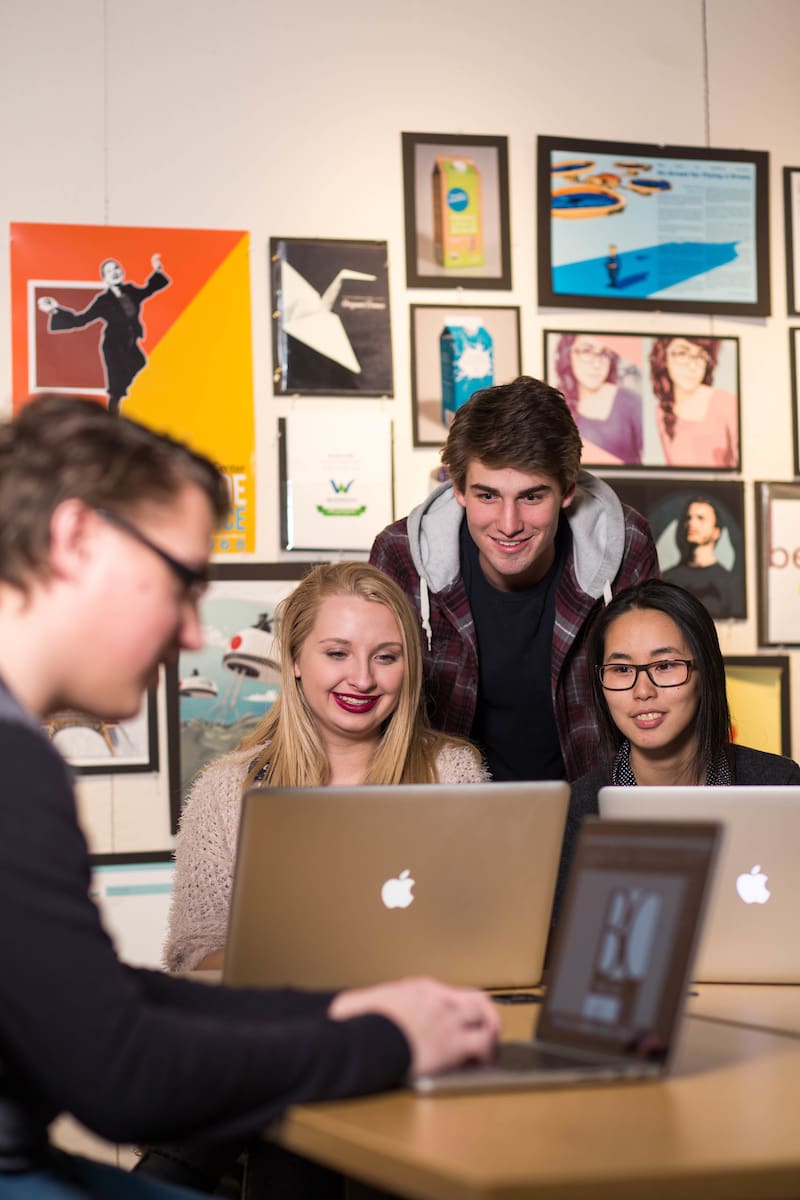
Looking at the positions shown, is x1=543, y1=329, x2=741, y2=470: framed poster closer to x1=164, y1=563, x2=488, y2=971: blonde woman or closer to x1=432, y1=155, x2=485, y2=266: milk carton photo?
x1=432, y1=155, x2=485, y2=266: milk carton photo

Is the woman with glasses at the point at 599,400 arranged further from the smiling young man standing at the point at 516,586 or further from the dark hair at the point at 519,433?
the dark hair at the point at 519,433

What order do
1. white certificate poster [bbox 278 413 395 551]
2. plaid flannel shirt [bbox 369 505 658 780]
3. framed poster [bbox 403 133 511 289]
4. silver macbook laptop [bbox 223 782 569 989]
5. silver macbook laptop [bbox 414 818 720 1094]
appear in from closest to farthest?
silver macbook laptop [bbox 414 818 720 1094]
silver macbook laptop [bbox 223 782 569 989]
plaid flannel shirt [bbox 369 505 658 780]
white certificate poster [bbox 278 413 395 551]
framed poster [bbox 403 133 511 289]

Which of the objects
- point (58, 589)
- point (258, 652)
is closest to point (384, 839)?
point (58, 589)

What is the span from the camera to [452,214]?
12.1 feet

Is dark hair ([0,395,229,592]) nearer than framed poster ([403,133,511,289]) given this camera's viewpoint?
Yes

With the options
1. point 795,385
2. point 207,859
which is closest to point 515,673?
point 207,859

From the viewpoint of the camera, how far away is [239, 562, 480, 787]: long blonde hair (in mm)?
2484

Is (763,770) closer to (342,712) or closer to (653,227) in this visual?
(342,712)

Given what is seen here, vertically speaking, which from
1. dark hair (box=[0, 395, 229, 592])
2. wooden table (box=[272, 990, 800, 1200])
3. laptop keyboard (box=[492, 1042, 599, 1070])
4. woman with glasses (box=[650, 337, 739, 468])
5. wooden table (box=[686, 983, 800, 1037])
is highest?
woman with glasses (box=[650, 337, 739, 468])

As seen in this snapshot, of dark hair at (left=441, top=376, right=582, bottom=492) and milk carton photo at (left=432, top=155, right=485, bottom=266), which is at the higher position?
milk carton photo at (left=432, top=155, right=485, bottom=266)

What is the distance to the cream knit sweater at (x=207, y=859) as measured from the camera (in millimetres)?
2230

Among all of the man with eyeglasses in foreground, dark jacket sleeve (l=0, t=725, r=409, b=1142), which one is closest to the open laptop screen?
the man with eyeglasses in foreground

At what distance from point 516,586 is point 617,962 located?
1660 millimetres

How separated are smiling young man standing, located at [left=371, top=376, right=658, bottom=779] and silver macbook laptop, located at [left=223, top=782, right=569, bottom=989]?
113 centimetres
